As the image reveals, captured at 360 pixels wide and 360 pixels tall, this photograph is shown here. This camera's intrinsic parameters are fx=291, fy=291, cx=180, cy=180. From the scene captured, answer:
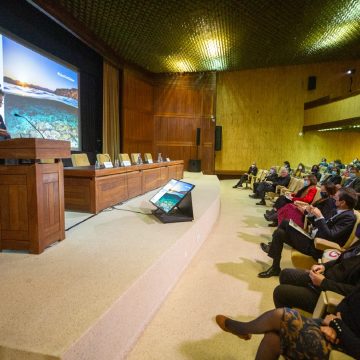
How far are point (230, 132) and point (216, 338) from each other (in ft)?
33.7

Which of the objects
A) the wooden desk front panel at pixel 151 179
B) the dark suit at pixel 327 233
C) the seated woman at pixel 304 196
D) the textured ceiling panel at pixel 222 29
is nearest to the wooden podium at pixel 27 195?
the dark suit at pixel 327 233

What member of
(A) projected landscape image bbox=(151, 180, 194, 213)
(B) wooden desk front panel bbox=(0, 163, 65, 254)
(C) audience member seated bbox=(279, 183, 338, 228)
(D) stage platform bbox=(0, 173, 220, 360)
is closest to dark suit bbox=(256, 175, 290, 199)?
(C) audience member seated bbox=(279, 183, 338, 228)

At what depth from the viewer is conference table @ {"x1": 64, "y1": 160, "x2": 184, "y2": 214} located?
10.8 feet

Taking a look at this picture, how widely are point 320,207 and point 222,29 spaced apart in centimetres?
549

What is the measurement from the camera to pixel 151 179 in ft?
17.2

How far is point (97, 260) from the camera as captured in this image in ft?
6.56

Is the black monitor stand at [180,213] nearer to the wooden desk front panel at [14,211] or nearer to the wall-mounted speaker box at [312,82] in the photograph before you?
the wooden desk front panel at [14,211]

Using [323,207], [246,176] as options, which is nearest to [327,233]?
[323,207]

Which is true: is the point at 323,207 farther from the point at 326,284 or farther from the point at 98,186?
the point at 98,186

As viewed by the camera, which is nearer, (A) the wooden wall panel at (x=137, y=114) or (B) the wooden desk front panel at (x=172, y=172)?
(B) the wooden desk front panel at (x=172, y=172)

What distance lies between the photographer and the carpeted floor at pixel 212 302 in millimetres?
1678

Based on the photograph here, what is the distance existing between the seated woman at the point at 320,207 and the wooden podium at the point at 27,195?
7.80ft

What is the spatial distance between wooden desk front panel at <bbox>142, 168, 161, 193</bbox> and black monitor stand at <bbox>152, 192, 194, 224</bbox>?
161cm

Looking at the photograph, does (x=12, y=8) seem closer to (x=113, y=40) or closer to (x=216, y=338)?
(x=113, y=40)
